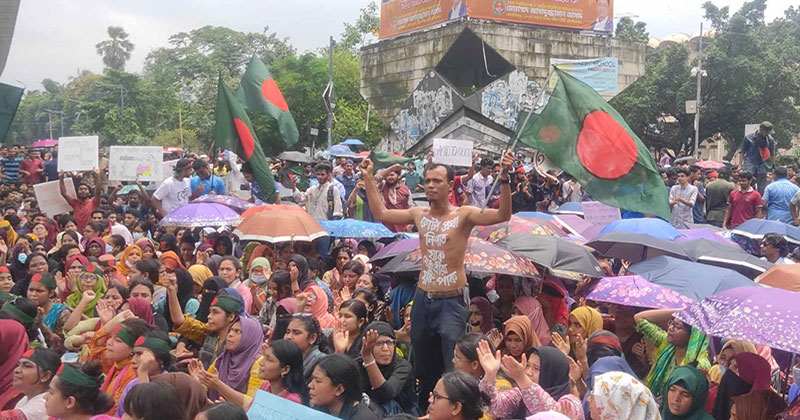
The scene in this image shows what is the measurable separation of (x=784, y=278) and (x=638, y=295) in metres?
0.97

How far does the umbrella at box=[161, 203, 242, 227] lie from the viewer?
30.2 ft

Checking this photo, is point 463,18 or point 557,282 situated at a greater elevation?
point 463,18

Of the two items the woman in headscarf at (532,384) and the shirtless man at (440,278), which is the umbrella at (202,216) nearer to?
the shirtless man at (440,278)

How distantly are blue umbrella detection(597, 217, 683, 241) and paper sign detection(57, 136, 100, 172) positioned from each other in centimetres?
708

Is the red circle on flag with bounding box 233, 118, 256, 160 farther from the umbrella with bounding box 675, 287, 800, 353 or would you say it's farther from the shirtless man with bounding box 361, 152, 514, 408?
the umbrella with bounding box 675, 287, 800, 353

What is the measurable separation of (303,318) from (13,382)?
5.53 ft

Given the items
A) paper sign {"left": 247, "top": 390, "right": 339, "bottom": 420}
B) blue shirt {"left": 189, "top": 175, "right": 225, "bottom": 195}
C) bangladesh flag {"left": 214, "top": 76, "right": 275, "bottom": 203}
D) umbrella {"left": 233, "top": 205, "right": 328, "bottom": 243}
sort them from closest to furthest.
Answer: paper sign {"left": 247, "top": 390, "right": 339, "bottom": 420}
umbrella {"left": 233, "top": 205, "right": 328, "bottom": 243}
bangladesh flag {"left": 214, "top": 76, "right": 275, "bottom": 203}
blue shirt {"left": 189, "top": 175, "right": 225, "bottom": 195}

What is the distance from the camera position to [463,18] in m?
32.1

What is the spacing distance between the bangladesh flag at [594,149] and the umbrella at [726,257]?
64.8 inches

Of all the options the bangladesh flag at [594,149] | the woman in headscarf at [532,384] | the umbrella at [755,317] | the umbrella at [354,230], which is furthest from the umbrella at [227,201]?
the umbrella at [755,317]

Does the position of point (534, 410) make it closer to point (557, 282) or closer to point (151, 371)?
point (151, 371)

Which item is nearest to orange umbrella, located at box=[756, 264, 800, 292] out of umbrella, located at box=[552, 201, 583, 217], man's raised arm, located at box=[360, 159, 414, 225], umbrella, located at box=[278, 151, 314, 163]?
man's raised arm, located at box=[360, 159, 414, 225]

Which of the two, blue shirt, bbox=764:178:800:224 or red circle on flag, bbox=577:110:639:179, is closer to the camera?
red circle on flag, bbox=577:110:639:179

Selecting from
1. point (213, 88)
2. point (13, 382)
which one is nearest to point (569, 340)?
point (13, 382)
